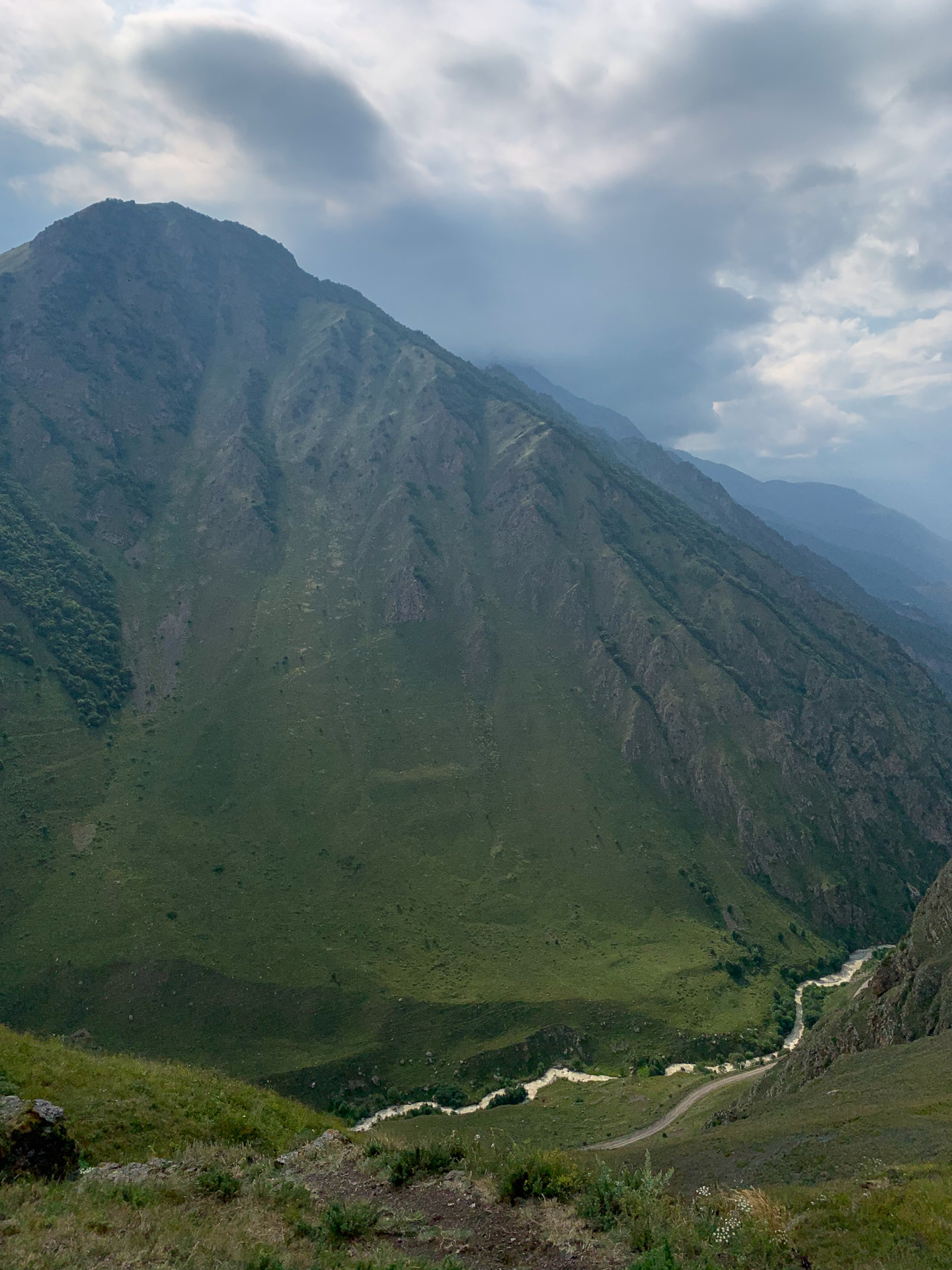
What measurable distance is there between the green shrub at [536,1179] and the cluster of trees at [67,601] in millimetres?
122405

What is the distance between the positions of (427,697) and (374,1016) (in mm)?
73755

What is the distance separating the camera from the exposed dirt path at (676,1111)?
57972mm

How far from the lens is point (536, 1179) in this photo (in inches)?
931

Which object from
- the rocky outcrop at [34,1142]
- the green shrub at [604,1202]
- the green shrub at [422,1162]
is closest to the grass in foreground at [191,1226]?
→ the rocky outcrop at [34,1142]

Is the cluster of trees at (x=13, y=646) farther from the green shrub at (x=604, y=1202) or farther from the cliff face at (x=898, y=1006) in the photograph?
the cliff face at (x=898, y=1006)

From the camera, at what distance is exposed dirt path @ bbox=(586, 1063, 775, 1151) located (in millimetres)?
57972

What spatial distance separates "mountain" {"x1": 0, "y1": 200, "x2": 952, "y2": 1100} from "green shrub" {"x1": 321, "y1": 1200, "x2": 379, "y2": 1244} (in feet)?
217

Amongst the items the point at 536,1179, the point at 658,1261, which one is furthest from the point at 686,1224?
the point at 536,1179

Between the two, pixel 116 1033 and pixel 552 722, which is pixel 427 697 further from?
pixel 116 1033

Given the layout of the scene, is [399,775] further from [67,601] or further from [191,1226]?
[191,1226]

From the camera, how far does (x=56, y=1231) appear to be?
17.4 metres

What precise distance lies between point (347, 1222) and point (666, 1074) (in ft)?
261

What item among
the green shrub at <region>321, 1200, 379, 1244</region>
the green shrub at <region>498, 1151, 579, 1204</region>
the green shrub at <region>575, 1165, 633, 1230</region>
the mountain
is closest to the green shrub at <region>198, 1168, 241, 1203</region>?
the green shrub at <region>321, 1200, 379, 1244</region>

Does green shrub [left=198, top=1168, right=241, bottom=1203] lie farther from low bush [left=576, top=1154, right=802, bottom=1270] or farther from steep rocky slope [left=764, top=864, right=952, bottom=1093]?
steep rocky slope [left=764, top=864, right=952, bottom=1093]
